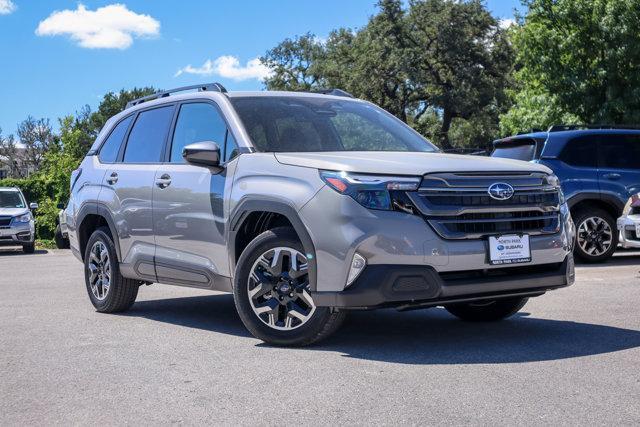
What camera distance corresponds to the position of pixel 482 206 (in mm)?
5723

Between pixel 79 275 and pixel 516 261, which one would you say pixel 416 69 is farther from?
pixel 516 261

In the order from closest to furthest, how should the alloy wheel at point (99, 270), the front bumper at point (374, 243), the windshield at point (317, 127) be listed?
the front bumper at point (374, 243), the windshield at point (317, 127), the alloy wheel at point (99, 270)

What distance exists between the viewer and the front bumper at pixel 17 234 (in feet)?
74.1

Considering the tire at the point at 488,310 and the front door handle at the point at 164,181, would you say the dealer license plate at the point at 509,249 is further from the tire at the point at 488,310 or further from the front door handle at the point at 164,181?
the front door handle at the point at 164,181

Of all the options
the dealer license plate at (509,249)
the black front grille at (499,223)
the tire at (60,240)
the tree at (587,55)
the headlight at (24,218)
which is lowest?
the tire at (60,240)

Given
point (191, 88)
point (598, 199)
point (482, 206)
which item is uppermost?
point (191, 88)

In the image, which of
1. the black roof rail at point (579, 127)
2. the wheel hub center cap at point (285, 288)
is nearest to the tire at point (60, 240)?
the black roof rail at point (579, 127)

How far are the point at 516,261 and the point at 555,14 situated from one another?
73.6ft

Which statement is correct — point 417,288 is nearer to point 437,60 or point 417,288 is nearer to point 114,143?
point 114,143

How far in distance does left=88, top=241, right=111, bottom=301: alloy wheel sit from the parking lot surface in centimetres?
32

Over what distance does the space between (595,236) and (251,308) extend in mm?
8333

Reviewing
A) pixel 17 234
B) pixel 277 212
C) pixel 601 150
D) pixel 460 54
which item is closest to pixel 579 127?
pixel 601 150

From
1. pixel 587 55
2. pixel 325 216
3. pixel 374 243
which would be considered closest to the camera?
pixel 374 243

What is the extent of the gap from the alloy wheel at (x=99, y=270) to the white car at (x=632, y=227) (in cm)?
645
